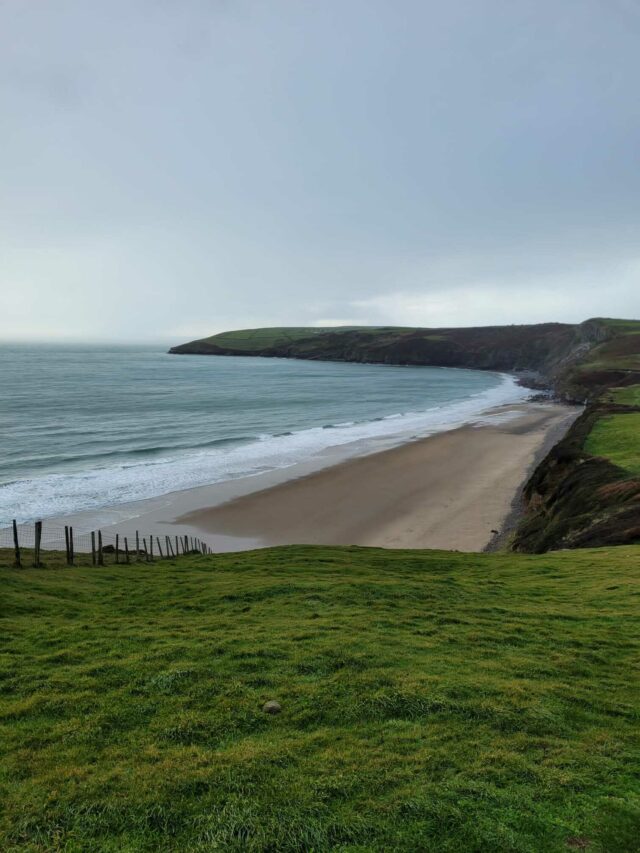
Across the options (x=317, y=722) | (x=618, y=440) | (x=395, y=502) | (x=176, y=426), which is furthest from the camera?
(x=176, y=426)

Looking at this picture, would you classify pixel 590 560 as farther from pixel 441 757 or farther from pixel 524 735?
pixel 441 757

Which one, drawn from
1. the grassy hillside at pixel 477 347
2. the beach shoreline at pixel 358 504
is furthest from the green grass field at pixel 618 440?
the grassy hillside at pixel 477 347

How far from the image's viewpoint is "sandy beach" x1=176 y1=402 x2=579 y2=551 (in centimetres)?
2980

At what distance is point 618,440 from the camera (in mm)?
33250

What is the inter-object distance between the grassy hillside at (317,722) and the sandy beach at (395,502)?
52.7ft

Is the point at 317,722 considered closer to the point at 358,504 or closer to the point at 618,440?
the point at 358,504

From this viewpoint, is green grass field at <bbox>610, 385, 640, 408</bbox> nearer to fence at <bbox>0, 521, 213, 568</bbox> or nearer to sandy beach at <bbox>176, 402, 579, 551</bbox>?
sandy beach at <bbox>176, 402, 579, 551</bbox>

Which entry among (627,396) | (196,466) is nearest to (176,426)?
(196,466)

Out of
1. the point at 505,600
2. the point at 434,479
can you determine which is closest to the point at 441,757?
the point at 505,600

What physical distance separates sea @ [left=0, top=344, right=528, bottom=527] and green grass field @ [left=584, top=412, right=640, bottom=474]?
21158 mm

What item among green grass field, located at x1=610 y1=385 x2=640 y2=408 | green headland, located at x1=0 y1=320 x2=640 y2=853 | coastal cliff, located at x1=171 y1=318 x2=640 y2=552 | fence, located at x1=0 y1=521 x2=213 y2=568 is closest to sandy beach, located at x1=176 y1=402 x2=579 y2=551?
fence, located at x1=0 y1=521 x2=213 y2=568

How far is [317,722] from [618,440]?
3255cm

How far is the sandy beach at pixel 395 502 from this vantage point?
29.8 m

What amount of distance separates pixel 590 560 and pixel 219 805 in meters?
15.8
